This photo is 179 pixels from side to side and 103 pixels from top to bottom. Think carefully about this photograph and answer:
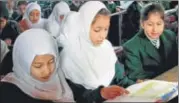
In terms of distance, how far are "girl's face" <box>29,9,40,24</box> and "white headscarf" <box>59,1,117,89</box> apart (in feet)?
0.48

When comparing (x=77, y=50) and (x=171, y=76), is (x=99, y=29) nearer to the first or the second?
(x=77, y=50)

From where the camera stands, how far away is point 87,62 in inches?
91.1

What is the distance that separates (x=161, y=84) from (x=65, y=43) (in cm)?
54

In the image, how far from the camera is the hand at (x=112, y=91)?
7.63 ft

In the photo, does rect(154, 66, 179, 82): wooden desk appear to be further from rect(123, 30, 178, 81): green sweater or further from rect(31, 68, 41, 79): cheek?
rect(31, 68, 41, 79): cheek

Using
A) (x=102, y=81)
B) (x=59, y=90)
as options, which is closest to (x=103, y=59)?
(x=102, y=81)

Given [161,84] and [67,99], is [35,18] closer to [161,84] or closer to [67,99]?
[67,99]

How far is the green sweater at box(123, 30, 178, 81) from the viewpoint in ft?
7.64

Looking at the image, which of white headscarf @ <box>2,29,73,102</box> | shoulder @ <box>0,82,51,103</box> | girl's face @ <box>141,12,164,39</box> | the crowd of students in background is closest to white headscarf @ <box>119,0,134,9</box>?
the crowd of students in background

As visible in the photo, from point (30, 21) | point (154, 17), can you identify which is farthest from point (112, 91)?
point (30, 21)

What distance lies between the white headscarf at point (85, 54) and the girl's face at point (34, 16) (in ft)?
0.48

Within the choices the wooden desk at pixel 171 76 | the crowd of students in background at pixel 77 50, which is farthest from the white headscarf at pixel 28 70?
the wooden desk at pixel 171 76

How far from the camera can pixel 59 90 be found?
7.73 ft

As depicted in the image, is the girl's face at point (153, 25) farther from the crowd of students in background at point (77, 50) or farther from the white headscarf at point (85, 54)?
the white headscarf at point (85, 54)
